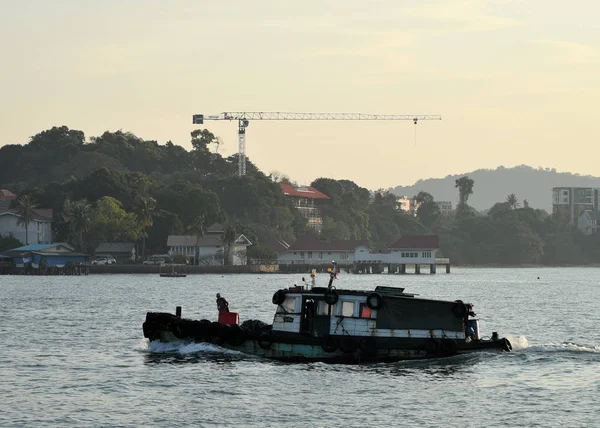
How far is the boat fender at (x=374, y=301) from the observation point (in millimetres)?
46156

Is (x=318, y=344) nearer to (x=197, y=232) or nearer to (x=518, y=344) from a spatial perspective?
(x=518, y=344)

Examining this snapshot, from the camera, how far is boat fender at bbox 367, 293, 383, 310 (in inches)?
1817

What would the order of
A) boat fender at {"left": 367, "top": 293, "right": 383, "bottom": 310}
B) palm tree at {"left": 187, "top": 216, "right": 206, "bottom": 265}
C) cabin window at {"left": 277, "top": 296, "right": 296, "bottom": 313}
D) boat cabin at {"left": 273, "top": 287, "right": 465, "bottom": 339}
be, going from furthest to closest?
palm tree at {"left": 187, "top": 216, "right": 206, "bottom": 265}
cabin window at {"left": 277, "top": 296, "right": 296, "bottom": 313}
boat cabin at {"left": 273, "top": 287, "right": 465, "bottom": 339}
boat fender at {"left": 367, "top": 293, "right": 383, "bottom": 310}

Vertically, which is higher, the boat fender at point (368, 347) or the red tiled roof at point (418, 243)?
the red tiled roof at point (418, 243)

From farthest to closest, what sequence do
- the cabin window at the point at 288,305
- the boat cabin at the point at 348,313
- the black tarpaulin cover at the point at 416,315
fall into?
1. the cabin window at the point at 288,305
2. the black tarpaulin cover at the point at 416,315
3. the boat cabin at the point at 348,313

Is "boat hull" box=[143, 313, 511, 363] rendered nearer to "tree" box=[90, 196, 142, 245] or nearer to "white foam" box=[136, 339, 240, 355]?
"white foam" box=[136, 339, 240, 355]

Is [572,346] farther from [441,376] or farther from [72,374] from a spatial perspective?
[72,374]

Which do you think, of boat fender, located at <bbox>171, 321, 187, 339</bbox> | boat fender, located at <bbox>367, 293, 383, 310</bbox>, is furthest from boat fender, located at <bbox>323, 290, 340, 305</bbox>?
boat fender, located at <bbox>171, 321, 187, 339</bbox>

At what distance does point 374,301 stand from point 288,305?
3799mm

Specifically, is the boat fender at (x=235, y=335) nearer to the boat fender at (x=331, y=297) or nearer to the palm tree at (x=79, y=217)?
the boat fender at (x=331, y=297)

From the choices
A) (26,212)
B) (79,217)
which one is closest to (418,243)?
(79,217)

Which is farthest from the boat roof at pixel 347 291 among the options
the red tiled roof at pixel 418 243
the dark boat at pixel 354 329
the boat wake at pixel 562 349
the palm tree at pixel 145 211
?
the red tiled roof at pixel 418 243

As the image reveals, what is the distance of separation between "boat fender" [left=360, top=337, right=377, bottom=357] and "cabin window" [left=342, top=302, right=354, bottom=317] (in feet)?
4.27

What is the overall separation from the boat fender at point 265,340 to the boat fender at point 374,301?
15.1ft
